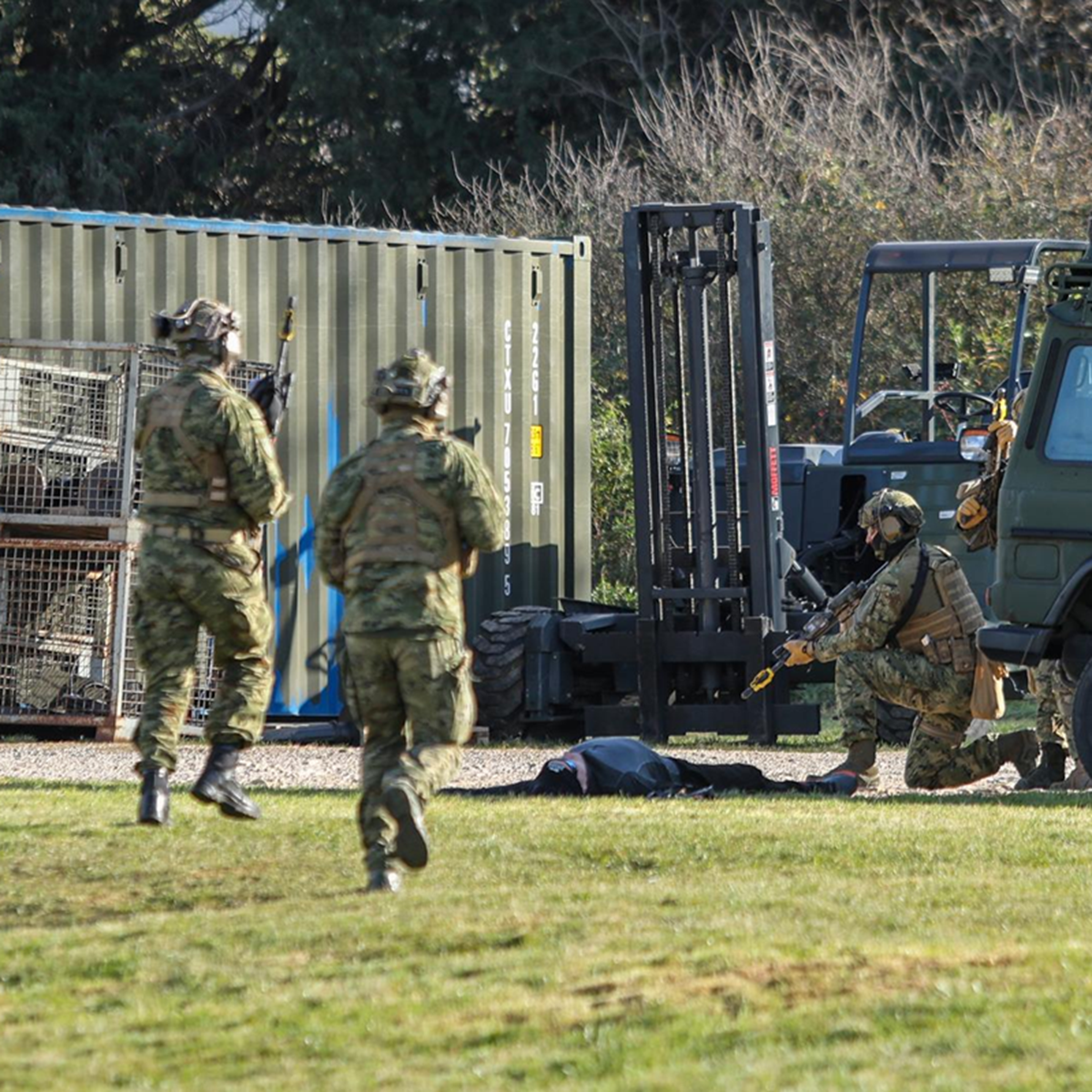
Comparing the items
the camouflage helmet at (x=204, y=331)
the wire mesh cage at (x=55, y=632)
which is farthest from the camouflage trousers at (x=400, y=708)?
the wire mesh cage at (x=55, y=632)

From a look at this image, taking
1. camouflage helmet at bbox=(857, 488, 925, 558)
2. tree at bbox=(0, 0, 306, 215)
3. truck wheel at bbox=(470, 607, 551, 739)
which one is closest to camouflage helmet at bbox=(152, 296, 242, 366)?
camouflage helmet at bbox=(857, 488, 925, 558)

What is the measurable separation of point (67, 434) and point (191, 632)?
5.43 m

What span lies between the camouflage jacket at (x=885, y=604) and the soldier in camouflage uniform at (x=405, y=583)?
422 cm

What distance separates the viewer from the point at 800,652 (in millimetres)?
12258

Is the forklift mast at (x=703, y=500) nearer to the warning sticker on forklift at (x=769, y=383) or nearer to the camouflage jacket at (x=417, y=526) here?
the warning sticker on forklift at (x=769, y=383)

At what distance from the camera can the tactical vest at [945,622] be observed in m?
11.8

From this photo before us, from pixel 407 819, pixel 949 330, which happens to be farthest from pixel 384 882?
pixel 949 330

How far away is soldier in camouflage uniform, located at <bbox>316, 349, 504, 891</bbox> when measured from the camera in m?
7.85

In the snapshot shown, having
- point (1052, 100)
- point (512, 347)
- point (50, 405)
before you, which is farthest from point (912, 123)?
point (50, 405)

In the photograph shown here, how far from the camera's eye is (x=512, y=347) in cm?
1605

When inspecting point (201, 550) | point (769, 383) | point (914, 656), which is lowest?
point (914, 656)

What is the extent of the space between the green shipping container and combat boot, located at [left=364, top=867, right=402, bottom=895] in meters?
6.63

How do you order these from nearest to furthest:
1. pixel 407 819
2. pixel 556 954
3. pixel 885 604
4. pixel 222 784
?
1. pixel 556 954
2. pixel 407 819
3. pixel 222 784
4. pixel 885 604

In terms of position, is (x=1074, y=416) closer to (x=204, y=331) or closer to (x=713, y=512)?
(x=713, y=512)
